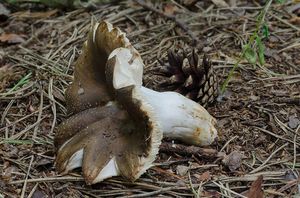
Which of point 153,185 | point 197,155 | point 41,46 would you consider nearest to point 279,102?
point 197,155

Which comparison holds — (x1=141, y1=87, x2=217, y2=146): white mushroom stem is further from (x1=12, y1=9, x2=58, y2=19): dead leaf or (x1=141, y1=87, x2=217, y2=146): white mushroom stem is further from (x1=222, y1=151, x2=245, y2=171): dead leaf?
(x1=12, y1=9, x2=58, y2=19): dead leaf

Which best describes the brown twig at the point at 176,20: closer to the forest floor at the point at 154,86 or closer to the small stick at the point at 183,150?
the forest floor at the point at 154,86

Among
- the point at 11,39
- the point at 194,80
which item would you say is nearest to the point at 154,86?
the point at 194,80

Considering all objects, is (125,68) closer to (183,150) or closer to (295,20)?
(183,150)

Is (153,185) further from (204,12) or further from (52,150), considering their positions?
(204,12)

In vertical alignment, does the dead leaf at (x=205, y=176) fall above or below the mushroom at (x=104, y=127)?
below

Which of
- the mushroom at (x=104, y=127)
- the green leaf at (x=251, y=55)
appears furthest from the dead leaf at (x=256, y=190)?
the green leaf at (x=251, y=55)
